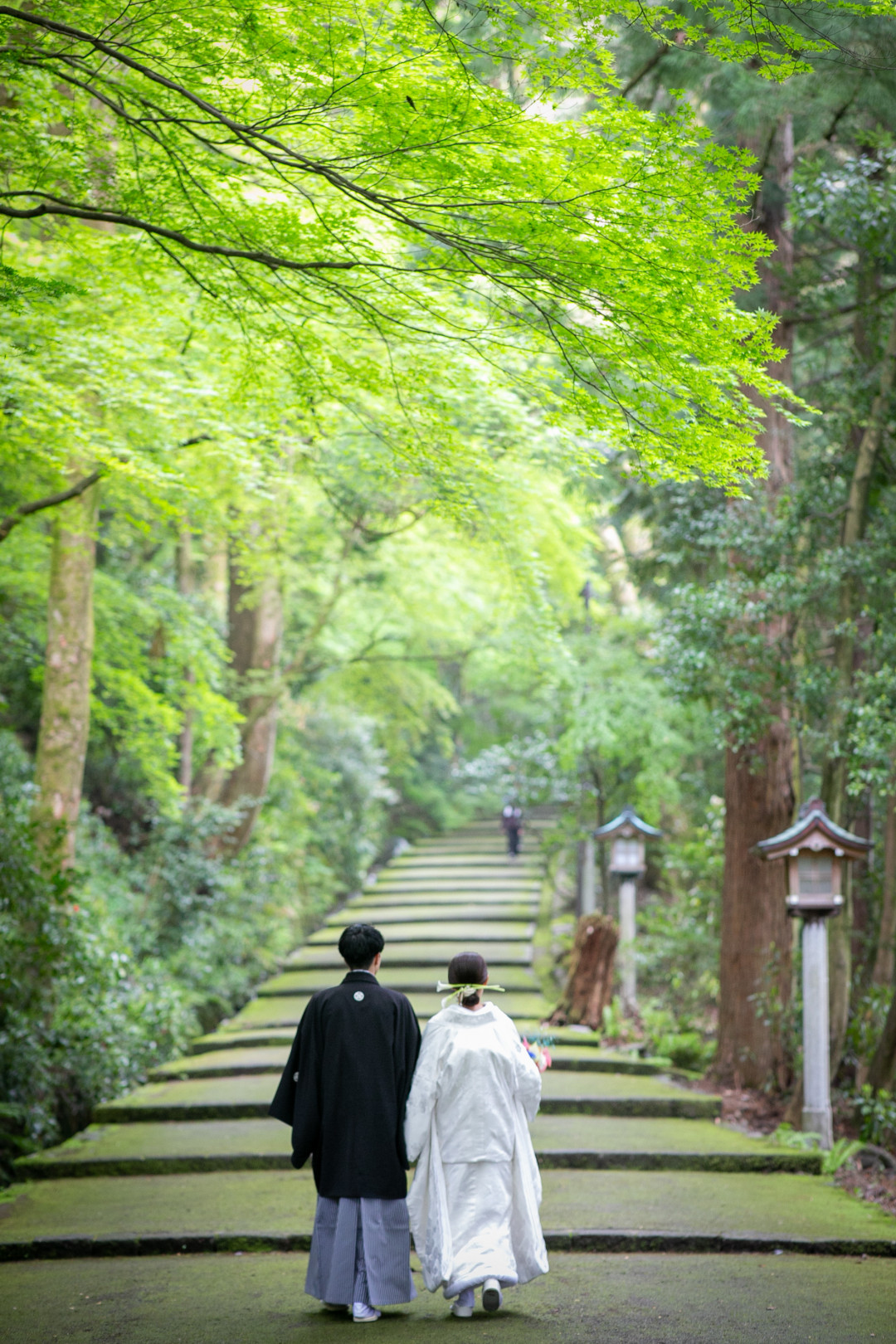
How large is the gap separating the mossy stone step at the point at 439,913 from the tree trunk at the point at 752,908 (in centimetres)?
620

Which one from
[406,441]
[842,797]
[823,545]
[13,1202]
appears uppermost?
[823,545]

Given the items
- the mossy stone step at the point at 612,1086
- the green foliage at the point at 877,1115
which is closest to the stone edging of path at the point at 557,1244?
the green foliage at the point at 877,1115

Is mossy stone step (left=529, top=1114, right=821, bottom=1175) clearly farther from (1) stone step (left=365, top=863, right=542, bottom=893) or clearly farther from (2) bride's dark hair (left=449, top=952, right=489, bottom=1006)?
(1) stone step (left=365, top=863, right=542, bottom=893)

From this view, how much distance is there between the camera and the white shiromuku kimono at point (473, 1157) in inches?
163

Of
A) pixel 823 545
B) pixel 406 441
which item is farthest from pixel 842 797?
pixel 406 441

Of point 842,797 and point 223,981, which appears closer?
point 842,797

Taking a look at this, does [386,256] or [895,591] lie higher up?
[386,256]

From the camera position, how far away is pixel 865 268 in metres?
7.96

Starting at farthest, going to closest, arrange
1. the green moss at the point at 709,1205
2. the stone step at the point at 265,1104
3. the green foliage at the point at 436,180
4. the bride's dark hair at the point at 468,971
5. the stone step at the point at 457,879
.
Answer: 1. the stone step at the point at 457,879
2. the stone step at the point at 265,1104
3. the green moss at the point at 709,1205
4. the bride's dark hair at the point at 468,971
5. the green foliage at the point at 436,180

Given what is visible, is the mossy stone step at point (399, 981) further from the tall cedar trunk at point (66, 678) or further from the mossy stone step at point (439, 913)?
the tall cedar trunk at point (66, 678)

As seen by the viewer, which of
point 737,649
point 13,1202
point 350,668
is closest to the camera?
point 13,1202

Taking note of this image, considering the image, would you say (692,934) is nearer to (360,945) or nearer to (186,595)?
(186,595)

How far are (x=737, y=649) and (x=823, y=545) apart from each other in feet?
3.26

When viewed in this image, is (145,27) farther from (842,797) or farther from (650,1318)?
(842,797)
